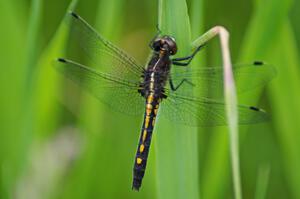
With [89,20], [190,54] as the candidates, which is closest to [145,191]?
[190,54]

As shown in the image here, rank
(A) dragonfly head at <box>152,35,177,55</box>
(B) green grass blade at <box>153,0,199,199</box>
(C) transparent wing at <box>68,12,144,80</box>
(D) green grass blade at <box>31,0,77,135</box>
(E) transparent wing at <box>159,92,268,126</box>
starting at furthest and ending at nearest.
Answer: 1. (D) green grass blade at <box>31,0,77,135</box>
2. (C) transparent wing at <box>68,12,144,80</box>
3. (E) transparent wing at <box>159,92,268,126</box>
4. (A) dragonfly head at <box>152,35,177,55</box>
5. (B) green grass blade at <box>153,0,199,199</box>

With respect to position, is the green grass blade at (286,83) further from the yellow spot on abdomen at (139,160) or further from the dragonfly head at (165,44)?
the yellow spot on abdomen at (139,160)

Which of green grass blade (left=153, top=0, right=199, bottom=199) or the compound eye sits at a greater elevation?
the compound eye

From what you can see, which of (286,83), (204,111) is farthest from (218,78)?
(286,83)

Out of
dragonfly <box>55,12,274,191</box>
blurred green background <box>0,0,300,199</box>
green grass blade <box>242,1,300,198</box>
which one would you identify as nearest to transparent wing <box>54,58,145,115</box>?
dragonfly <box>55,12,274,191</box>

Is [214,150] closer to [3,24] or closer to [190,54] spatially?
[190,54]

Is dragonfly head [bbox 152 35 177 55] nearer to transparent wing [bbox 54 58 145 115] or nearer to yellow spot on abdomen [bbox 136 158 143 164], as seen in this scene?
transparent wing [bbox 54 58 145 115]

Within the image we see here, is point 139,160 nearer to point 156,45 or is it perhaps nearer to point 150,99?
point 150,99

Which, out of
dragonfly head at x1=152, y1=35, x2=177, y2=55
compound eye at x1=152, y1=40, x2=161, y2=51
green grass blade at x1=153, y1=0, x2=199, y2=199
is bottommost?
green grass blade at x1=153, y1=0, x2=199, y2=199
